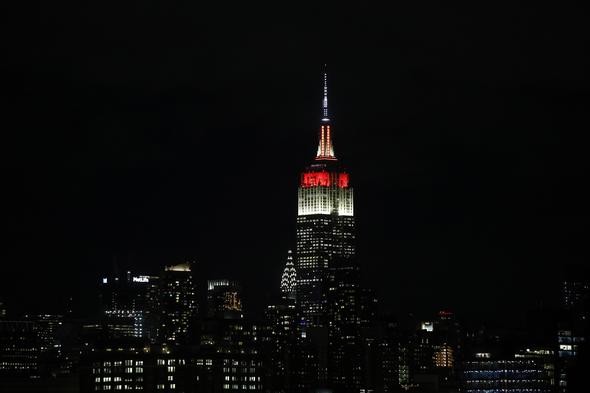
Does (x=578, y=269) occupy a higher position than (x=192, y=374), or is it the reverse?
(x=578, y=269)

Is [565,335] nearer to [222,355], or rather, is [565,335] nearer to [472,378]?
[472,378]

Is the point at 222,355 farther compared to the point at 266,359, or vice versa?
the point at 266,359

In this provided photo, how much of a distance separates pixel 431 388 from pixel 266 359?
2820 centimetres

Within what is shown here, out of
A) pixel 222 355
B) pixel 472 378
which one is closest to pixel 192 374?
pixel 222 355

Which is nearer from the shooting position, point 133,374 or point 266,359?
point 133,374

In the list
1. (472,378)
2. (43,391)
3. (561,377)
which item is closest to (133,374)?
(43,391)

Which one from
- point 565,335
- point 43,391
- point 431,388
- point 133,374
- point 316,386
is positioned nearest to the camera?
point 133,374

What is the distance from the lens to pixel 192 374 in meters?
150

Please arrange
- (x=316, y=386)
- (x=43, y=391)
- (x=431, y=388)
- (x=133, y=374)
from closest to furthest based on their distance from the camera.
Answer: (x=133, y=374)
(x=43, y=391)
(x=431, y=388)
(x=316, y=386)

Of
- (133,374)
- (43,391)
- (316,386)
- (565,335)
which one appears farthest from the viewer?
(316,386)

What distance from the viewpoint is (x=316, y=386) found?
198 m

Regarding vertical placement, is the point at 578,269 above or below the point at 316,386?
above

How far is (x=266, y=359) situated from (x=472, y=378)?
24.5 metres

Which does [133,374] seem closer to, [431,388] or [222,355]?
[222,355]
